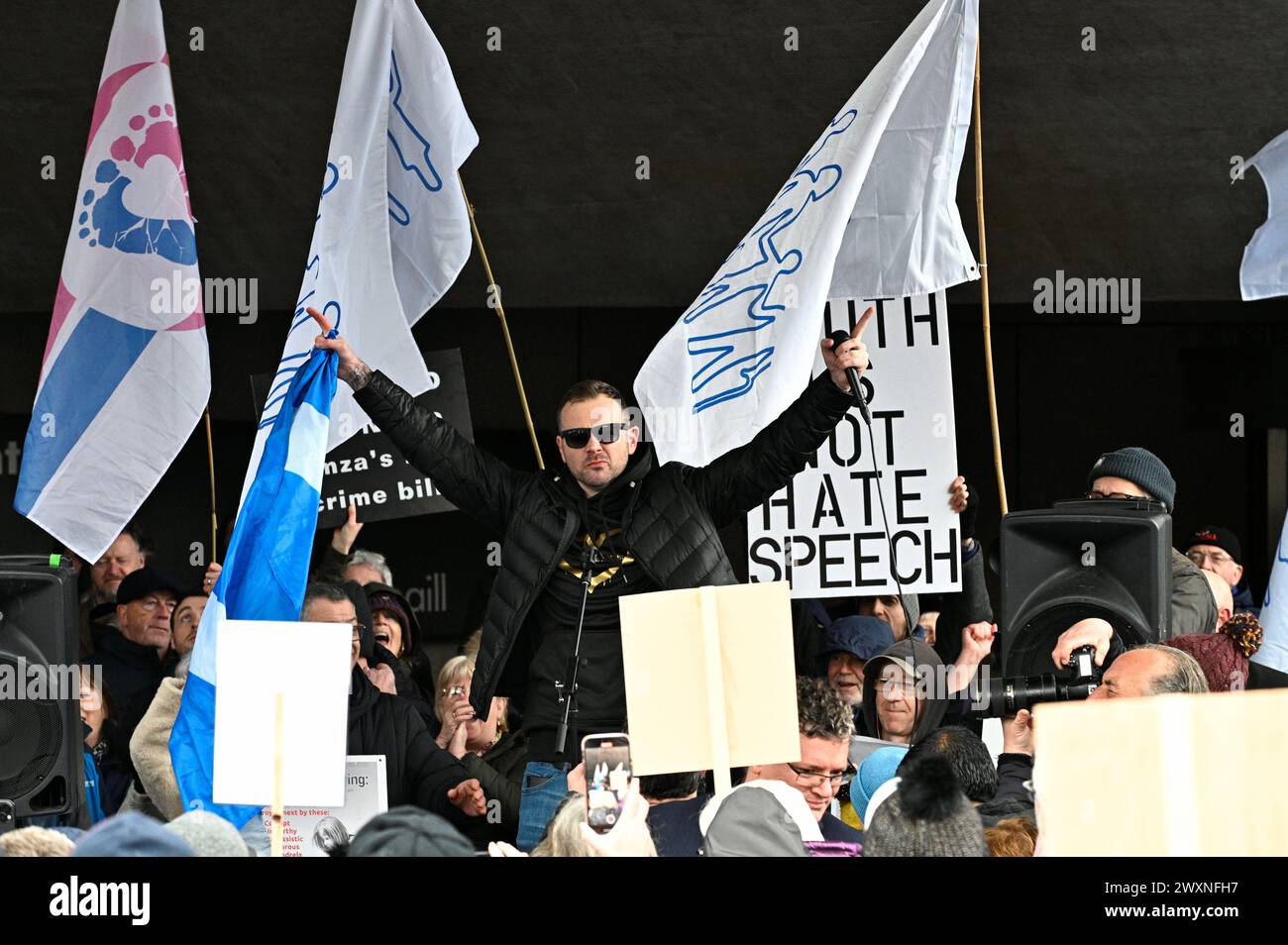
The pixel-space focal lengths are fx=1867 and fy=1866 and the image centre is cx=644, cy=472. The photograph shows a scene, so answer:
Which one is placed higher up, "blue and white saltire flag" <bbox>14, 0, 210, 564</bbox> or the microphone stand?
"blue and white saltire flag" <bbox>14, 0, 210, 564</bbox>

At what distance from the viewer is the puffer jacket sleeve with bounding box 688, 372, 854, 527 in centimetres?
457

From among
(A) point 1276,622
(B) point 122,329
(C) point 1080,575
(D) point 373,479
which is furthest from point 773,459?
(D) point 373,479

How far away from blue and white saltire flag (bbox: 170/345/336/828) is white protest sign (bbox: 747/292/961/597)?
1868 millimetres

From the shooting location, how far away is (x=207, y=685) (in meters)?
4.46

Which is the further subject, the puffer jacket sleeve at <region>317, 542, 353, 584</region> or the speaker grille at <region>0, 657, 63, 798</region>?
the puffer jacket sleeve at <region>317, 542, 353, 584</region>

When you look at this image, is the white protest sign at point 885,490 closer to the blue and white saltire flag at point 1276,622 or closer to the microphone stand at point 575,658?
the blue and white saltire flag at point 1276,622

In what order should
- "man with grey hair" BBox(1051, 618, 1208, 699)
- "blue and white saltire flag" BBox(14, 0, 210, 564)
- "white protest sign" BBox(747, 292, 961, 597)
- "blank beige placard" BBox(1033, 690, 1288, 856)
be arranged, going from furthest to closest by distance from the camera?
"white protest sign" BBox(747, 292, 961, 597) < "blue and white saltire flag" BBox(14, 0, 210, 564) < "man with grey hair" BBox(1051, 618, 1208, 699) < "blank beige placard" BBox(1033, 690, 1288, 856)

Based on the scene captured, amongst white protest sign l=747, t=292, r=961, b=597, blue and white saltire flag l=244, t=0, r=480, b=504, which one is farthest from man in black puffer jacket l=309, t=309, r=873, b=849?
white protest sign l=747, t=292, r=961, b=597

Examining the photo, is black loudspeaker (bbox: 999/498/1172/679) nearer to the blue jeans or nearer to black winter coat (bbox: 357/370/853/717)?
black winter coat (bbox: 357/370/853/717)

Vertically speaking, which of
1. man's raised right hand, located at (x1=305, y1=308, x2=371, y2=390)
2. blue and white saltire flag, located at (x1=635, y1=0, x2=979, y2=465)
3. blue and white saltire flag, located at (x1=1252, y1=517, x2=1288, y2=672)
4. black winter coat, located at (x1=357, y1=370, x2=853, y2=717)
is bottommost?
blue and white saltire flag, located at (x1=1252, y1=517, x2=1288, y2=672)

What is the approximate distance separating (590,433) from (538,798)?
87 centimetres

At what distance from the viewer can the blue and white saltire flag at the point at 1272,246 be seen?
5.86m
